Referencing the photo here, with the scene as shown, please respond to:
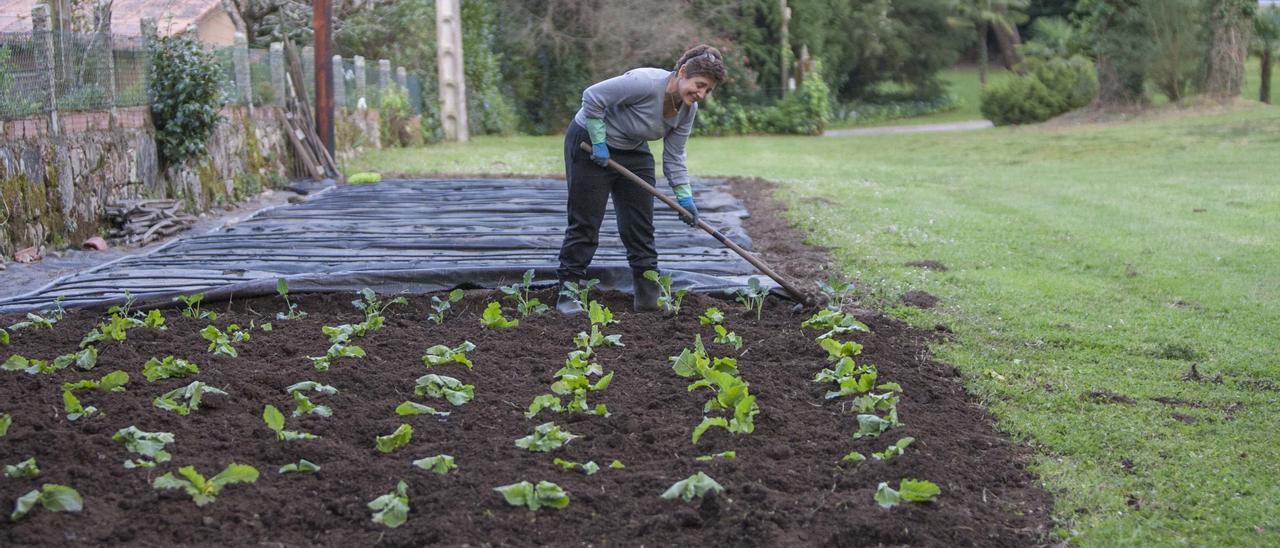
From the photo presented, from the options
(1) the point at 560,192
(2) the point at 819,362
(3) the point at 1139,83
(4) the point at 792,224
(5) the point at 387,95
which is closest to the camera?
(2) the point at 819,362

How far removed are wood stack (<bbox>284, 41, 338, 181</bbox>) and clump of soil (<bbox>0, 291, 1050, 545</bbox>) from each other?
9.44 meters

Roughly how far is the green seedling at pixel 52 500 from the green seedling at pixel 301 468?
2.10 feet

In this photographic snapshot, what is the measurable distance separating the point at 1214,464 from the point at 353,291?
460 centimetres

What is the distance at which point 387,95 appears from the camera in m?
22.7

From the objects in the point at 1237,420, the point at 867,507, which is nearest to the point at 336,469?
the point at 867,507

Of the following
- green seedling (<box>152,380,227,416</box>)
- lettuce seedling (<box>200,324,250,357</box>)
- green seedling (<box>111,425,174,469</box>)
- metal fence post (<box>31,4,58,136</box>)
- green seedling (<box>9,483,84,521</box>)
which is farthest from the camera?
metal fence post (<box>31,4,58,136</box>)

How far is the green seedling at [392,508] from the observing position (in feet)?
12.0

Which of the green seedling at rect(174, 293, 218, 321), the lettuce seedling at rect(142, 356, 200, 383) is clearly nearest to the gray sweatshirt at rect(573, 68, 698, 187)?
the green seedling at rect(174, 293, 218, 321)

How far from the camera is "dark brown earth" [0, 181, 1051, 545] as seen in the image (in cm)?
365

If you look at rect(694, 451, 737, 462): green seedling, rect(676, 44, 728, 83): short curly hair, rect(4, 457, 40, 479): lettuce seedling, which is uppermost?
rect(676, 44, 728, 83): short curly hair

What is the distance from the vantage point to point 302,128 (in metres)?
15.7

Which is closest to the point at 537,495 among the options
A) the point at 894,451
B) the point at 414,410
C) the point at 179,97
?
the point at 414,410

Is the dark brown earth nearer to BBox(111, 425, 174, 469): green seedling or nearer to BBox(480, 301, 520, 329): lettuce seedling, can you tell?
BBox(111, 425, 174, 469): green seedling

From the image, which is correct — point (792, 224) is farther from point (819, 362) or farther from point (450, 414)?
point (450, 414)
